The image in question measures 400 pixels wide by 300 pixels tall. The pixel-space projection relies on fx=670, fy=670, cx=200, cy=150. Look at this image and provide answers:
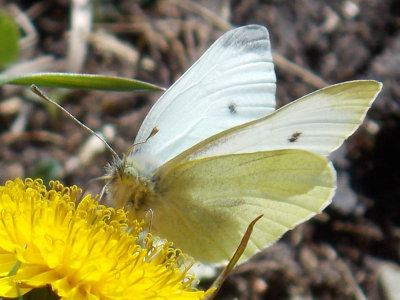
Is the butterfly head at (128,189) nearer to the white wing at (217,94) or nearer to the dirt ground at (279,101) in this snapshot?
the white wing at (217,94)

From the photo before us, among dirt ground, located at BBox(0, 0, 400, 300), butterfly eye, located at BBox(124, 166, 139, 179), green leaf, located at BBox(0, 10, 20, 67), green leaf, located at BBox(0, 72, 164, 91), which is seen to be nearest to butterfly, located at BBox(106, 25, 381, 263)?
butterfly eye, located at BBox(124, 166, 139, 179)

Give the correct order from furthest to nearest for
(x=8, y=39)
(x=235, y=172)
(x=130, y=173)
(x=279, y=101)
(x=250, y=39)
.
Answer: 1. (x=279, y=101)
2. (x=8, y=39)
3. (x=250, y=39)
4. (x=235, y=172)
5. (x=130, y=173)

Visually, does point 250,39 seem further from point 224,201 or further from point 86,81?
point 86,81

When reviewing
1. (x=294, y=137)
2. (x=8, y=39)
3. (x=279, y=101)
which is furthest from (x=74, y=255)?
(x=279, y=101)

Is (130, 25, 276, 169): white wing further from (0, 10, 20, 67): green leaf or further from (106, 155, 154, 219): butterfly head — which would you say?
(0, 10, 20, 67): green leaf

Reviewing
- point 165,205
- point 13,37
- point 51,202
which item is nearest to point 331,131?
point 165,205

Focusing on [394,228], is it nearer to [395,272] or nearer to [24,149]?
[395,272]

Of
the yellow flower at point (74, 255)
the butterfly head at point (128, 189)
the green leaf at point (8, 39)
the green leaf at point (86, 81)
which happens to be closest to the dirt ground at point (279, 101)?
the green leaf at point (8, 39)
